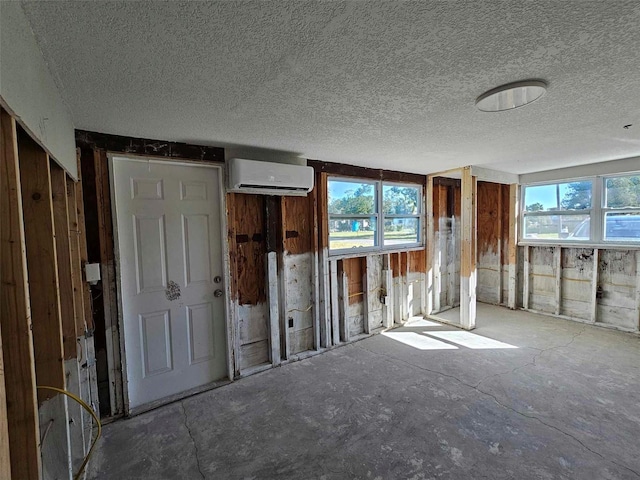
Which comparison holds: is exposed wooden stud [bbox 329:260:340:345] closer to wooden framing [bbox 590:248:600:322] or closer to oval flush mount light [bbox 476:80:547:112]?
oval flush mount light [bbox 476:80:547:112]

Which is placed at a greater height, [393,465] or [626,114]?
[626,114]

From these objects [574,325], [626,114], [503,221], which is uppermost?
[626,114]

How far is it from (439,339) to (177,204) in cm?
333

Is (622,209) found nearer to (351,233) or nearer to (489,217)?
(489,217)

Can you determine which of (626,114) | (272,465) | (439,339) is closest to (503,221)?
(439,339)

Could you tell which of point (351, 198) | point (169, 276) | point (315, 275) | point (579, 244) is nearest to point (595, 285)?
point (579, 244)

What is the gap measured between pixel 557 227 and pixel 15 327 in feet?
18.8

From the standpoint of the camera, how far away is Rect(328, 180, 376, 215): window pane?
11.9ft

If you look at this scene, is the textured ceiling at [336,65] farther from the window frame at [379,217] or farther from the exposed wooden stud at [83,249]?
the window frame at [379,217]

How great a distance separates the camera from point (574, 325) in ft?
13.5

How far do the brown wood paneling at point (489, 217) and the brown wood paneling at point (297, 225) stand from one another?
3.54 metres

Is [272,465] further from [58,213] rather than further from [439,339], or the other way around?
[439,339]

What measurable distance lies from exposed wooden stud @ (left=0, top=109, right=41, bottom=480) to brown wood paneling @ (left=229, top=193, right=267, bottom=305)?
77.2 inches

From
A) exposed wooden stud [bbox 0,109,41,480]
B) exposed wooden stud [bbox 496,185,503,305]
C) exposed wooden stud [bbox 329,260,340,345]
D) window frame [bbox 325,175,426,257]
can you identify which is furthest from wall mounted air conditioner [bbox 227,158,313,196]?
exposed wooden stud [bbox 496,185,503,305]
